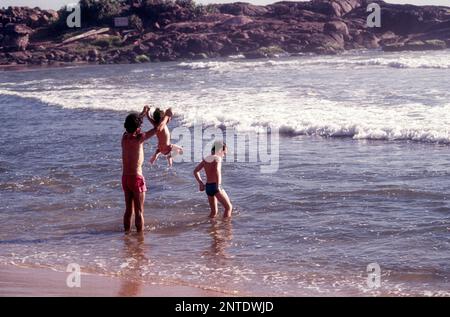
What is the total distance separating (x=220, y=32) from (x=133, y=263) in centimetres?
5426

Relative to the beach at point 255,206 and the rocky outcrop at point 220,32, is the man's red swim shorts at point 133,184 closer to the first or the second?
the beach at point 255,206

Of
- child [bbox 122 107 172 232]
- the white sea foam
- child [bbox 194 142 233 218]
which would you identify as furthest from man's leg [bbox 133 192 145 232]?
the white sea foam

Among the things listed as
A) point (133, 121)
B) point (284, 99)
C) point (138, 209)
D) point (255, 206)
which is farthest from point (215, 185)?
point (284, 99)

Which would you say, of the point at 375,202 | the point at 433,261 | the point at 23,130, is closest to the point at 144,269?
the point at 433,261

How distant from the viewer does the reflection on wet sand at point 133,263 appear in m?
6.12

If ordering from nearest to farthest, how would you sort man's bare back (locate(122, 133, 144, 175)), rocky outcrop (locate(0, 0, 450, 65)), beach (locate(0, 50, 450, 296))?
beach (locate(0, 50, 450, 296)), man's bare back (locate(122, 133, 144, 175)), rocky outcrop (locate(0, 0, 450, 65))

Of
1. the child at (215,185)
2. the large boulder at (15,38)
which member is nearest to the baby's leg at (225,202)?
the child at (215,185)

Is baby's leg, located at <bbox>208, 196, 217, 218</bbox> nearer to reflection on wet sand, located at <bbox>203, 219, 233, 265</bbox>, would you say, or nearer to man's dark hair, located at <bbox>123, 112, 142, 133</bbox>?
reflection on wet sand, located at <bbox>203, 219, 233, 265</bbox>

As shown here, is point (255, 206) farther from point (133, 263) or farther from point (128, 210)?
point (133, 263)

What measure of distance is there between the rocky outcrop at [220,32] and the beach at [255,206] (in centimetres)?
3682

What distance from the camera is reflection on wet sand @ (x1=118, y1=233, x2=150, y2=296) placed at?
20.1ft

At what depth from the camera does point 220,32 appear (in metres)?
59.9

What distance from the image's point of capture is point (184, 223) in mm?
8445
